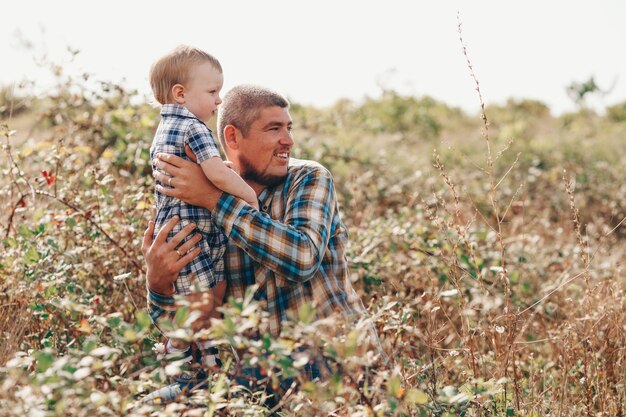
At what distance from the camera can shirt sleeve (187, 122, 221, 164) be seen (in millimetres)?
2873

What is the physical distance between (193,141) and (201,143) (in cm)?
4

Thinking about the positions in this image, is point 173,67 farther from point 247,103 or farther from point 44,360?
point 44,360

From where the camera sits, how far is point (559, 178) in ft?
29.9

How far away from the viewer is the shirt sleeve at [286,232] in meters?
2.66

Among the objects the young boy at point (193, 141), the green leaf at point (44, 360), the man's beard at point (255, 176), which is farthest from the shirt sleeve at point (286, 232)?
the green leaf at point (44, 360)

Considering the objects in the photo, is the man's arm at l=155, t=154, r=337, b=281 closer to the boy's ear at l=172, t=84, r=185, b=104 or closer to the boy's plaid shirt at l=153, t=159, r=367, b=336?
the boy's plaid shirt at l=153, t=159, r=367, b=336

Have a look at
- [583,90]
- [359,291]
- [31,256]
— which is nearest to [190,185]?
[31,256]

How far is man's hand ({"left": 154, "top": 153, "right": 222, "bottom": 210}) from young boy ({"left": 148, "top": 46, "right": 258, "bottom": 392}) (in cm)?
3

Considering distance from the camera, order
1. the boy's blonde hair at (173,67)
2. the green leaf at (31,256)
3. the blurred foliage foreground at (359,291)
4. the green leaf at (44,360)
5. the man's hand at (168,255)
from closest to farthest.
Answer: the green leaf at (44,360)
the blurred foliage foreground at (359,291)
the man's hand at (168,255)
the boy's blonde hair at (173,67)
the green leaf at (31,256)

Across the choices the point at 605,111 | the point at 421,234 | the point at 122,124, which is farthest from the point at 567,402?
the point at 605,111

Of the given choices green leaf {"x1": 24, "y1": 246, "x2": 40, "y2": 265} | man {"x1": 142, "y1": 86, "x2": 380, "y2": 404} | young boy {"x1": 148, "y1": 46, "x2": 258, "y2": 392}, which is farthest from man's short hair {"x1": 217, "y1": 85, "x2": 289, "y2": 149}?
green leaf {"x1": 24, "y1": 246, "x2": 40, "y2": 265}

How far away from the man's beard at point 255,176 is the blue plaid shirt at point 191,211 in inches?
8.9

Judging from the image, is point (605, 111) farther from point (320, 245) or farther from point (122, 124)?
point (320, 245)

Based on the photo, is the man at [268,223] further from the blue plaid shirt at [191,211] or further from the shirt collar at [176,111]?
the shirt collar at [176,111]
